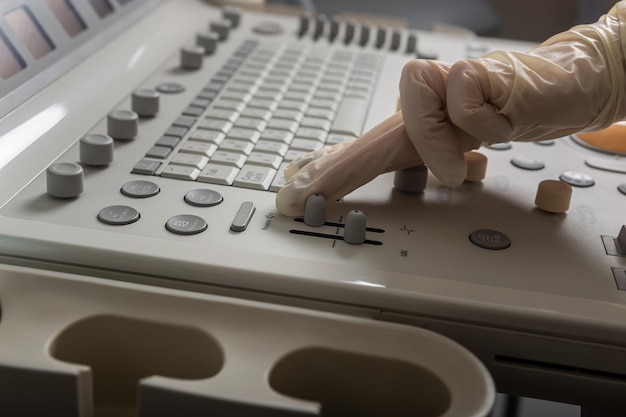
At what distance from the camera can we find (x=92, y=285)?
54cm

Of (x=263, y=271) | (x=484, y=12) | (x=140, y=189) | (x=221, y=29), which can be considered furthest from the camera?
(x=484, y=12)

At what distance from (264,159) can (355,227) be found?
0.56 feet

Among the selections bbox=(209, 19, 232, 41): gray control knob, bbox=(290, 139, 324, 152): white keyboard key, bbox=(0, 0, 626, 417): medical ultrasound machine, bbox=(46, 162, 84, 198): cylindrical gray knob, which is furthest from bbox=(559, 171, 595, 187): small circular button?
bbox=(209, 19, 232, 41): gray control knob

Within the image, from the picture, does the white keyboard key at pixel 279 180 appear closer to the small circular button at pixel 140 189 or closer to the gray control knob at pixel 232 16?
the small circular button at pixel 140 189

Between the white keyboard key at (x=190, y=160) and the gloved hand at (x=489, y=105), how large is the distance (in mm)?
104

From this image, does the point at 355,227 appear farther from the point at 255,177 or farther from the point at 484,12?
the point at 484,12

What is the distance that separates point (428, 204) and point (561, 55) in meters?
0.16

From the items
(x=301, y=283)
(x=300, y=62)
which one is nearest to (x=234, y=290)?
(x=301, y=283)

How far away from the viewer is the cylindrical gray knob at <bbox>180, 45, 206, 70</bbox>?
975mm

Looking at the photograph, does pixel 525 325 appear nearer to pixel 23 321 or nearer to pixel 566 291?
pixel 566 291

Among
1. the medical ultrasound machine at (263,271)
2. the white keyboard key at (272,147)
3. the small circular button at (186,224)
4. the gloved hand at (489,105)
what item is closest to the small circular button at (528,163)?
the medical ultrasound machine at (263,271)

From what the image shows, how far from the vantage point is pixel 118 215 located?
612 millimetres

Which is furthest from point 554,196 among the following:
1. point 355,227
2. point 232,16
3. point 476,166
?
point 232,16

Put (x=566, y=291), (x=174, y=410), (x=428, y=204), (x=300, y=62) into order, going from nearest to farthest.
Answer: (x=174, y=410), (x=566, y=291), (x=428, y=204), (x=300, y=62)
